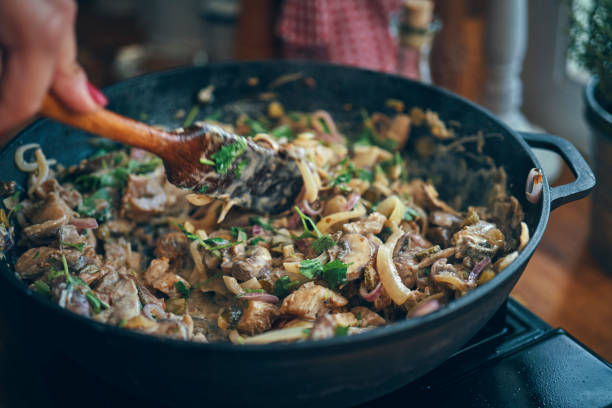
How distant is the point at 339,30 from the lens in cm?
182

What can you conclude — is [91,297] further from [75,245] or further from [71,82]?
[71,82]

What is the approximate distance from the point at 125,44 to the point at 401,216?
2.33m

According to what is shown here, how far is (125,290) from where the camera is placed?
Answer: 0.94 m

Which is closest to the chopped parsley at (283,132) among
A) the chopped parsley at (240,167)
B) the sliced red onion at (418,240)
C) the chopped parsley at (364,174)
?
the chopped parsley at (364,174)

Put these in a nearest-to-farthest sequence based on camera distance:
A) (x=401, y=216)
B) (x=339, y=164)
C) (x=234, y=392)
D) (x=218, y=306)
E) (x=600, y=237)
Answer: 1. (x=234, y=392)
2. (x=218, y=306)
3. (x=401, y=216)
4. (x=339, y=164)
5. (x=600, y=237)

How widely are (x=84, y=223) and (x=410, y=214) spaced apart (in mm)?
681

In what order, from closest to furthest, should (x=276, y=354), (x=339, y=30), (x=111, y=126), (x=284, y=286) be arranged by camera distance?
(x=276, y=354)
(x=111, y=126)
(x=284, y=286)
(x=339, y=30)

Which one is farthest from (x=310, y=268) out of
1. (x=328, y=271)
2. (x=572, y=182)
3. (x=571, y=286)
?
(x=571, y=286)

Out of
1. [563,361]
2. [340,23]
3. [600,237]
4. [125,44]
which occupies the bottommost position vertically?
[125,44]

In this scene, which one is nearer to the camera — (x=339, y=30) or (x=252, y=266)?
(x=252, y=266)

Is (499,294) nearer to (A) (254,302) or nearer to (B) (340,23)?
(A) (254,302)

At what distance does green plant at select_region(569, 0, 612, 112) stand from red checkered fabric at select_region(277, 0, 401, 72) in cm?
58

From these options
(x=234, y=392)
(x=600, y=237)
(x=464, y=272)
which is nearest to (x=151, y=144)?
(x=234, y=392)

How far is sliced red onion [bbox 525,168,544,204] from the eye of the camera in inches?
40.0
